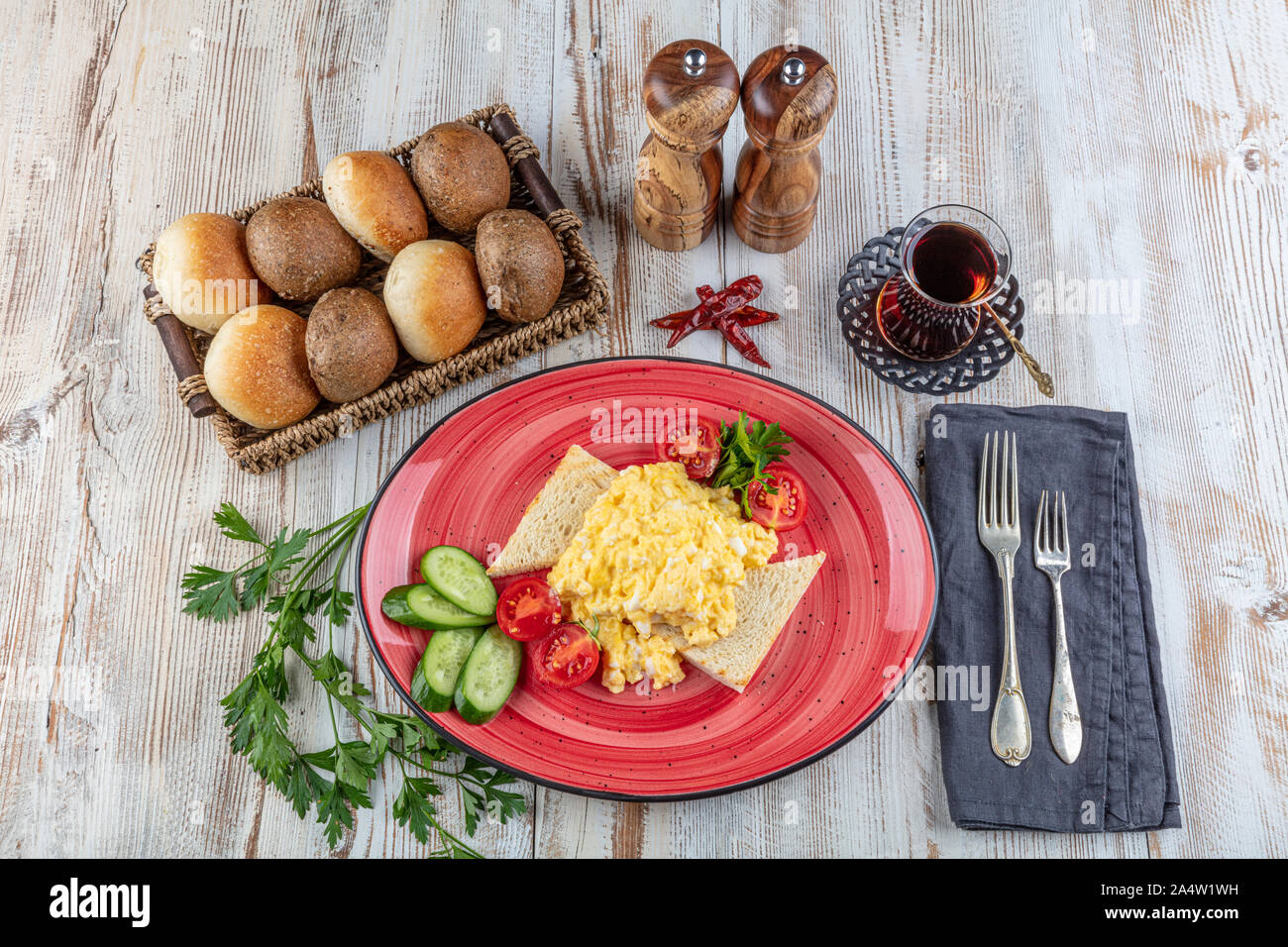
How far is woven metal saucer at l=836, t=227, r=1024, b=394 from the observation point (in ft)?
9.25

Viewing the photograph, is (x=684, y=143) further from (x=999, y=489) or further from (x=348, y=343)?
(x=999, y=489)

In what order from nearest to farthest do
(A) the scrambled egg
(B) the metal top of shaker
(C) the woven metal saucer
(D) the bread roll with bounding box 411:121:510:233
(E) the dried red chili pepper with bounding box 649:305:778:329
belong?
(B) the metal top of shaker → (A) the scrambled egg → (D) the bread roll with bounding box 411:121:510:233 → (C) the woven metal saucer → (E) the dried red chili pepper with bounding box 649:305:778:329

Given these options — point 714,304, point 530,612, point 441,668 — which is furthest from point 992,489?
point 441,668

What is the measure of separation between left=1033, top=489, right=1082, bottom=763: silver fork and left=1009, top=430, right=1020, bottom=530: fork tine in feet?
0.24

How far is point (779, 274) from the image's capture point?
3037 millimetres

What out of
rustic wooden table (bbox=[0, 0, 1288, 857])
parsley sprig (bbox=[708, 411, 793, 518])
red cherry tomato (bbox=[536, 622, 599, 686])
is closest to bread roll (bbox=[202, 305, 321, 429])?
rustic wooden table (bbox=[0, 0, 1288, 857])

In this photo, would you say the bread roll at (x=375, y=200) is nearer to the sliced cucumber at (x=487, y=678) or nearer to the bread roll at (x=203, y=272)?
the bread roll at (x=203, y=272)

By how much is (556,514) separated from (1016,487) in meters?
1.45

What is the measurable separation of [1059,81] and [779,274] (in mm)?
1359

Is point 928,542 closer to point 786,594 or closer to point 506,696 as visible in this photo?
point 786,594

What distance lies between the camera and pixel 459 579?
254cm

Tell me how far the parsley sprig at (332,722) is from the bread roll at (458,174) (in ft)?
3.30

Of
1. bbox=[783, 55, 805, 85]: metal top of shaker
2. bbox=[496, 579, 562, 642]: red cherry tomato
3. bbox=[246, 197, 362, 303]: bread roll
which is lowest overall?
bbox=[496, 579, 562, 642]: red cherry tomato

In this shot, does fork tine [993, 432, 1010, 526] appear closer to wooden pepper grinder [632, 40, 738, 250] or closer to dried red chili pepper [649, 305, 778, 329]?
dried red chili pepper [649, 305, 778, 329]
